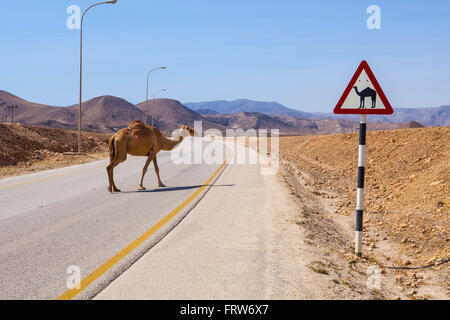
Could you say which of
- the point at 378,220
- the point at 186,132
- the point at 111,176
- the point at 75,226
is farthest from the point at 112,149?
the point at 378,220

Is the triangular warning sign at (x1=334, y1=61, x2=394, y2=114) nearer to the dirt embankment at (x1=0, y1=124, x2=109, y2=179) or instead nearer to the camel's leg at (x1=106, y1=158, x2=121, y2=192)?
the camel's leg at (x1=106, y1=158, x2=121, y2=192)

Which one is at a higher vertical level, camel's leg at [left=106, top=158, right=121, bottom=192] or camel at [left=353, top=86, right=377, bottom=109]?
camel at [left=353, top=86, right=377, bottom=109]

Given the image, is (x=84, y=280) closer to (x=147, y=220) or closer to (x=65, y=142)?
(x=147, y=220)

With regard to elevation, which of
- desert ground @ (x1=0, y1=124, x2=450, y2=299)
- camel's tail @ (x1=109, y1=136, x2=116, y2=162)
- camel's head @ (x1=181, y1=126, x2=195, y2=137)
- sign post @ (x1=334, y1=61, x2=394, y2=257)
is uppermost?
sign post @ (x1=334, y1=61, x2=394, y2=257)

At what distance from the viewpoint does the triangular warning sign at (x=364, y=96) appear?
6.03m

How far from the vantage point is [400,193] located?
38.1 feet

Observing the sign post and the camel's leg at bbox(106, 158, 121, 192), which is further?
the camel's leg at bbox(106, 158, 121, 192)

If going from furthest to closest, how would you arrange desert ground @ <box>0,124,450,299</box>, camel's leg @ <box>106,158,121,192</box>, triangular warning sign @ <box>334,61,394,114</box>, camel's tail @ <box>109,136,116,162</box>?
camel's tail @ <box>109,136,116,162</box> < camel's leg @ <box>106,158,121,192</box> < triangular warning sign @ <box>334,61,394,114</box> < desert ground @ <box>0,124,450,299</box>

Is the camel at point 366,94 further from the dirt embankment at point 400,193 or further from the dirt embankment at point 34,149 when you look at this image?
the dirt embankment at point 34,149

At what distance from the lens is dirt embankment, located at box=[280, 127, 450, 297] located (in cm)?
701

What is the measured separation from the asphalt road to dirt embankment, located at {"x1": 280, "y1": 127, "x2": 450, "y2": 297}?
3804 mm

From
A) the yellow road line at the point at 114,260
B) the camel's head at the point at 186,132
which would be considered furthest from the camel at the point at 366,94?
the camel's head at the point at 186,132

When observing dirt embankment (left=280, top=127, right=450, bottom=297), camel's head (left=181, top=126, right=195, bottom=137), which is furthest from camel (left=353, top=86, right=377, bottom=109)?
camel's head (left=181, top=126, right=195, bottom=137)

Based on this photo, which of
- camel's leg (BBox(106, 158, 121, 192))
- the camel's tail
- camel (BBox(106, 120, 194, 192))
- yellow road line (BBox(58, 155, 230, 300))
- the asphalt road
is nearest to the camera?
yellow road line (BBox(58, 155, 230, 300))
